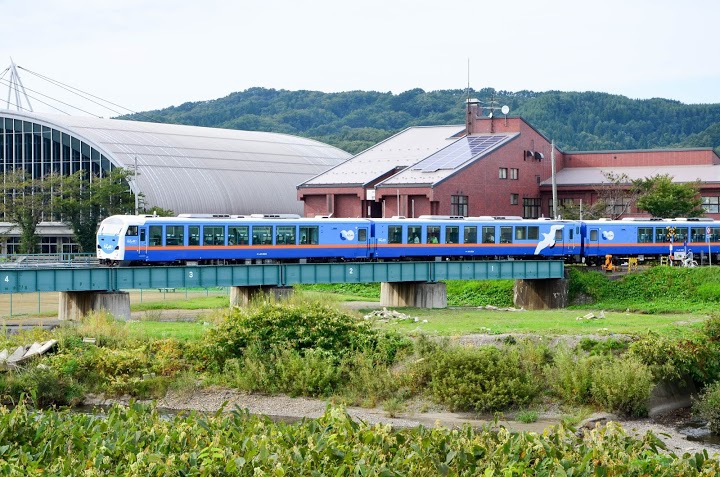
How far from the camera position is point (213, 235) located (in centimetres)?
5234

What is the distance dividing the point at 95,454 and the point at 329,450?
3.59 meters

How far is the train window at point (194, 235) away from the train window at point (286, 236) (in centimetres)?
443

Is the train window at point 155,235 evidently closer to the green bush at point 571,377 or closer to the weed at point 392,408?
the weed at point 392,408

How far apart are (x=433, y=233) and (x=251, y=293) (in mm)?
11977

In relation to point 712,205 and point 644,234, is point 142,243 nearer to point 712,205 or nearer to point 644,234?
point 644,234

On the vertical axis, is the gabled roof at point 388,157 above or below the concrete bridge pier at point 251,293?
above

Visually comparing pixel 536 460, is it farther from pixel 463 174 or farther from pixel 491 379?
pixel 463 174

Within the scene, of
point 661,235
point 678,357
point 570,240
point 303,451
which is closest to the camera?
point 303,451

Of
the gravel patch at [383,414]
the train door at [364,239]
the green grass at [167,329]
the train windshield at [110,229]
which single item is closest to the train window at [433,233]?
the train door at [364,239]

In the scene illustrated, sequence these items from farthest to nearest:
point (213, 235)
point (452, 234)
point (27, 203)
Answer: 1. point (27, 203)
2. point (452, 234)
3. point (213, 235)

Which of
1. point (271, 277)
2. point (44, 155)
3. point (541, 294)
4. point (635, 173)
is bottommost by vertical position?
point (541, 294)

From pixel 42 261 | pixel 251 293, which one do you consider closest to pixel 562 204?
pixel 251 293

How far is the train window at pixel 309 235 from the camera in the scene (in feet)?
182

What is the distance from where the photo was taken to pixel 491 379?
31641mm
